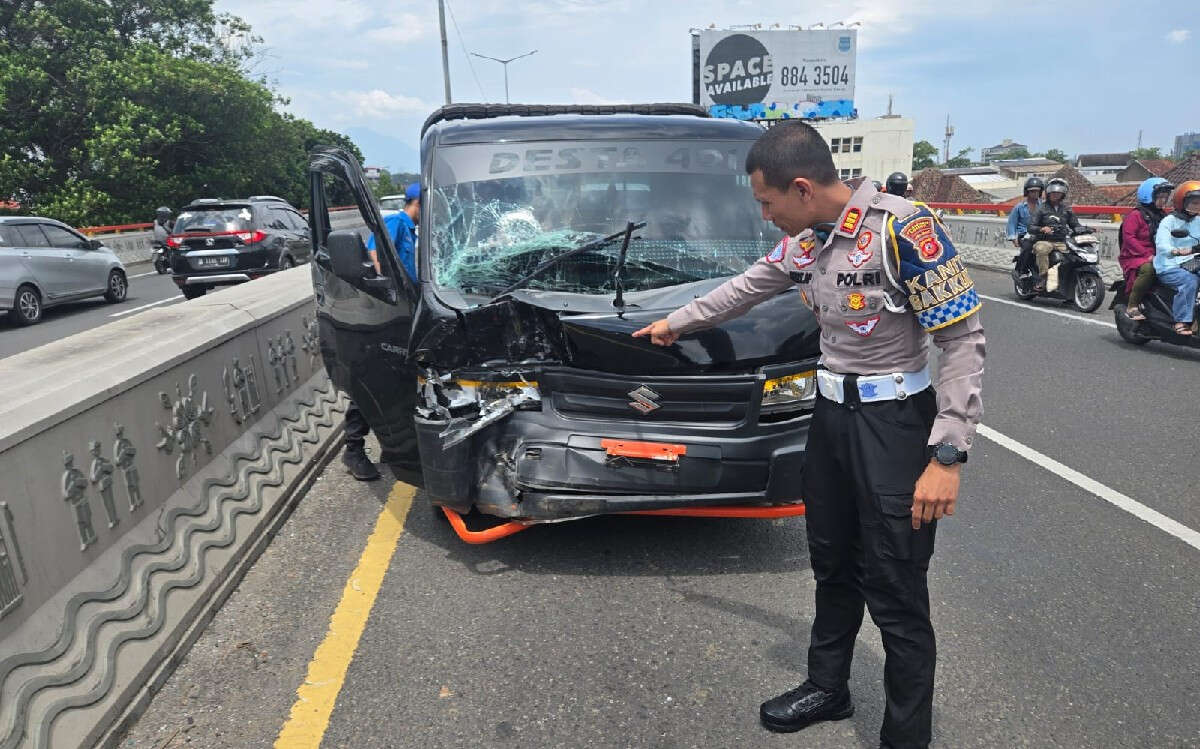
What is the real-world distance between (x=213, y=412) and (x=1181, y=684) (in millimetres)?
4231

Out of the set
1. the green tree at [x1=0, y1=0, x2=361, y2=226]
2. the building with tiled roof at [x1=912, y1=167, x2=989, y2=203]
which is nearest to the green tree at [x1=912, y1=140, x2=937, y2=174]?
the building with tiled roof at [x1=912, y1=167, x2=989, y2=203]

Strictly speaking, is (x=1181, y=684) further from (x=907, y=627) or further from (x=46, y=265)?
(x=46, y=265)

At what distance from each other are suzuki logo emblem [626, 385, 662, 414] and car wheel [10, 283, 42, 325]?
13761 mm

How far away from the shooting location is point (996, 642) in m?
3.33

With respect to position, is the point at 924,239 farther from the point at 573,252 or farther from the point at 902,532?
the point at 573,252

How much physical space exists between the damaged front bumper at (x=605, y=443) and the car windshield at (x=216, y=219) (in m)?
13.6

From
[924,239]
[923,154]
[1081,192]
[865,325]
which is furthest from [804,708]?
[923,154]

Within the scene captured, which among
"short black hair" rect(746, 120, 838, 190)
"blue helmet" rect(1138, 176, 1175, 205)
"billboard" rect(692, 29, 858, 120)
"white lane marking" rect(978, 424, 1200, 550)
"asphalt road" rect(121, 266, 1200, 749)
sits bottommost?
"white lane marking" rect(978, 424, 1200, 550)

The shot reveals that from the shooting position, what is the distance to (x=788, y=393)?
368cm

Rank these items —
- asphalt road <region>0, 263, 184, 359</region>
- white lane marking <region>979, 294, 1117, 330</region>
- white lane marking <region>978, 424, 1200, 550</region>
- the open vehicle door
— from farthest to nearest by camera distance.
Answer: asphalt road <region>0, 263, 184, 359</region> → white lane marking <region>979, 294, 1117, 330</region> → white lane marking <region>978, 424, 1200, 550</region> → the open vehicle door

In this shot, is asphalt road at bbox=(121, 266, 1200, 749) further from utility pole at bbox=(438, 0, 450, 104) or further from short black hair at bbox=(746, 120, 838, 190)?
utility pole at bbox=(438, 0, 450, 104)

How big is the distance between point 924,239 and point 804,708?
1543 mm

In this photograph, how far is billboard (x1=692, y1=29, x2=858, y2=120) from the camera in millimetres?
64688

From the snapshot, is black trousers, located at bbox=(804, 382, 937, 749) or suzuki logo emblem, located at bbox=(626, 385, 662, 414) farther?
suzuki logo emblem, located at bbox=(626, 385, 662, 414)
